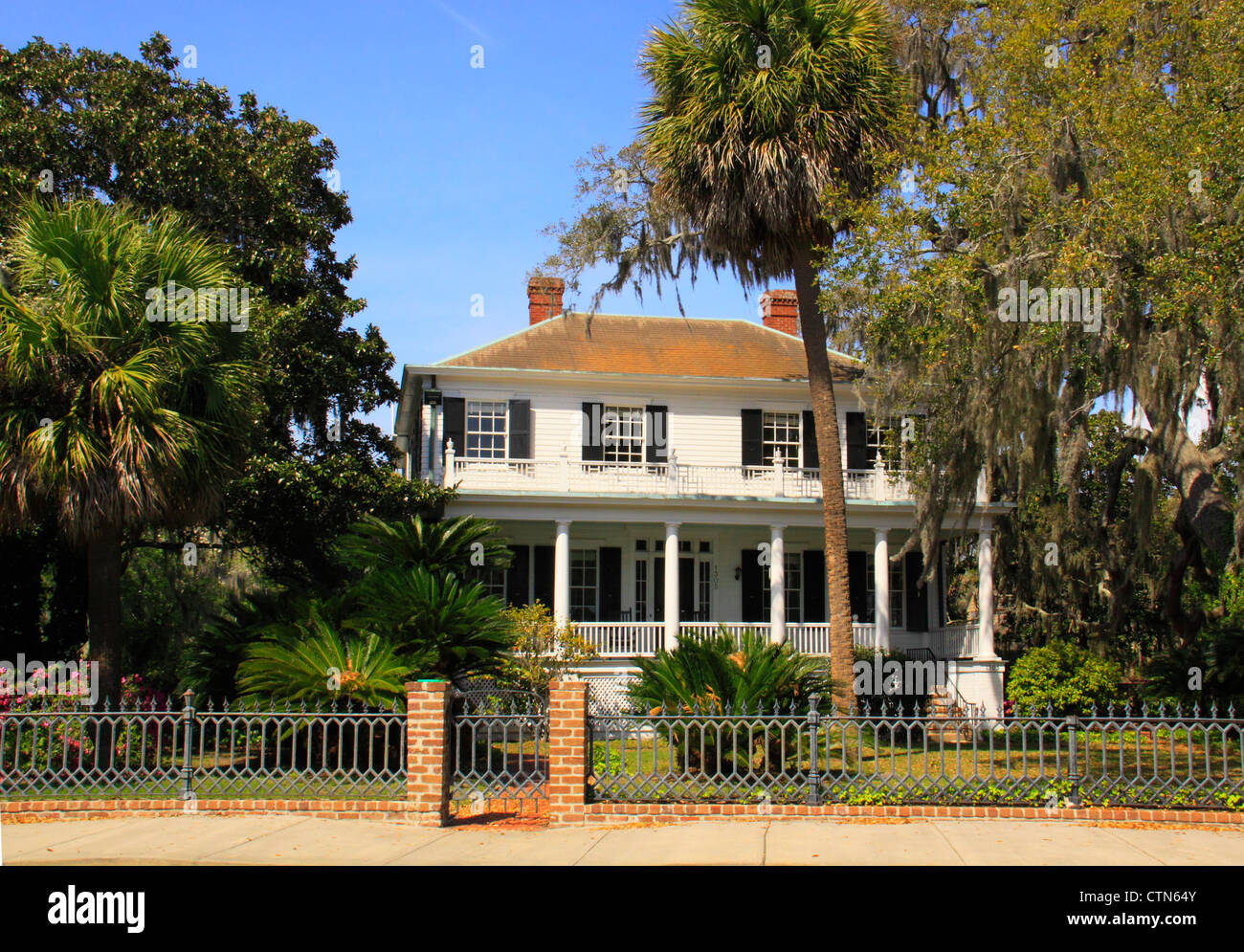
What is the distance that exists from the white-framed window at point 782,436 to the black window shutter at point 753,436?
Result: 0.16m

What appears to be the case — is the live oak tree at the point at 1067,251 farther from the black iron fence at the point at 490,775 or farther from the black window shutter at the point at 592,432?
the black iron fence at the point at 490,775

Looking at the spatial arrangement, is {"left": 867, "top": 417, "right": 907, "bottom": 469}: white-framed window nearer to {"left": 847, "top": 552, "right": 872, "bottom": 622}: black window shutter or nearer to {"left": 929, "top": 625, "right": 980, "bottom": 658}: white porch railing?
{"left": 847, "top": 552, "right": 872, "bottom": 622}: black window shutter

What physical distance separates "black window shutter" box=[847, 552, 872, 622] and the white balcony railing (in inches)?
75.2

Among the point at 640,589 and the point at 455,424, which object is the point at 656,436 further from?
the point at 455,424

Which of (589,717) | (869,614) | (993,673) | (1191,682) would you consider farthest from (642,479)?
(589,717)

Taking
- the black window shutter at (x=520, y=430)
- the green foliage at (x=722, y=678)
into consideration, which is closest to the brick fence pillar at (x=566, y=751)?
the green foliage at (x=722, y=678)

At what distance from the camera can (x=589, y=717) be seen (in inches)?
421

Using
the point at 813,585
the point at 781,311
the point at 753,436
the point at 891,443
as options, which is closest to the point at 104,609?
the point at 891,443

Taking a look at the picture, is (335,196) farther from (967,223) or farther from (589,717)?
(589,717)

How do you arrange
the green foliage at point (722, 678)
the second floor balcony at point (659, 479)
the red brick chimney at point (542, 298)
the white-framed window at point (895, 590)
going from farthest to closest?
the red brick chimney at point (542, 298), the white-framed window at point (895, 590), the second floor balcony at point (659, 479), the green foliage at point (722, 678)

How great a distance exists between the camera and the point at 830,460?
17766 mm

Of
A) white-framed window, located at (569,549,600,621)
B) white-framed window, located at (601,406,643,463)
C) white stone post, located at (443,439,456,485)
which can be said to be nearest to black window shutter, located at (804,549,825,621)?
white-framed window, located at (601,406,643,463)

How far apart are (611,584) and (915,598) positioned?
6.87 metres

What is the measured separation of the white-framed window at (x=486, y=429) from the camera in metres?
23.0
